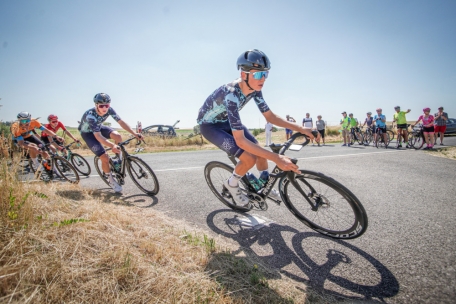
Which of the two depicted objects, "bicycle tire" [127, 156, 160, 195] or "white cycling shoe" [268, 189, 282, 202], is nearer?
"white cycling shoe" [268, 189, 282, 202]

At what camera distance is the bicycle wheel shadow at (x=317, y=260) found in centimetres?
201

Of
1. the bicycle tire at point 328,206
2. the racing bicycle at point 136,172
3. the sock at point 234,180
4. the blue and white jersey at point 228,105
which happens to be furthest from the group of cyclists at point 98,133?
the bicycle tire at point 328,206

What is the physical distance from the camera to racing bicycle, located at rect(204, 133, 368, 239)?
2.62 meters

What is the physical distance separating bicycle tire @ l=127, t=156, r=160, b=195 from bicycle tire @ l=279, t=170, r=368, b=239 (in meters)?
2.94

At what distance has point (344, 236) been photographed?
9.18ft

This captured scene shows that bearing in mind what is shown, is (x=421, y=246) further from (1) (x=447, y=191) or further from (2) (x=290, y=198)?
(1) (x=447, y=191)

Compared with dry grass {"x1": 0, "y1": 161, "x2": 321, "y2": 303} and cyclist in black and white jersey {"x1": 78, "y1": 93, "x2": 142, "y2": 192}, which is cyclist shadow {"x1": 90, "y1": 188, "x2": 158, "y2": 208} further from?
dry grass {"x1": 0, "y1": 161, "x2": 321, "y2": 303}

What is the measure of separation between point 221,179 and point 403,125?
45.1 ft

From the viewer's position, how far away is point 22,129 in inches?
267

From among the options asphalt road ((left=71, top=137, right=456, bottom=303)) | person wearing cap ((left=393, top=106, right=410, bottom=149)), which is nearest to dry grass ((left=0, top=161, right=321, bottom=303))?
asphalt road ((left=71, top=137, right=456, bottom=303))

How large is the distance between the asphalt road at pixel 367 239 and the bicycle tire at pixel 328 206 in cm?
15

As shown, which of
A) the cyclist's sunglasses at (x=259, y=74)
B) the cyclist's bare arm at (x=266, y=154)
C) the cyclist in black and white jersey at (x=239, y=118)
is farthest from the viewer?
the cyclist's sunglasses at (x=259, y=74)

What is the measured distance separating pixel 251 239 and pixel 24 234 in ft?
7.74

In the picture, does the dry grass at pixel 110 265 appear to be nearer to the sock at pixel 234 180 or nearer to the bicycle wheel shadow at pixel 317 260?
the bicycle wheel shadow at pixel 317 260
